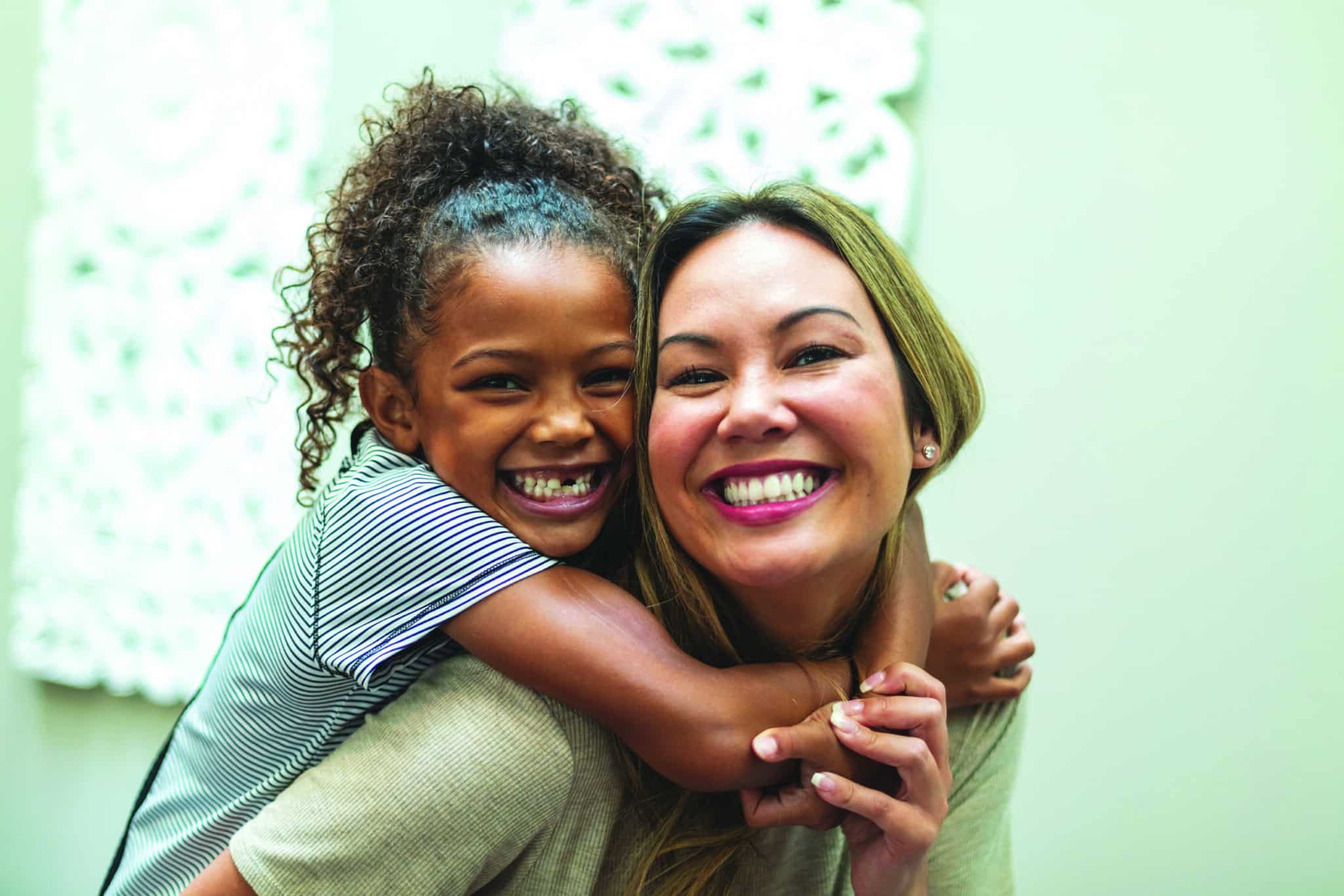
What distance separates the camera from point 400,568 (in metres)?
1.31

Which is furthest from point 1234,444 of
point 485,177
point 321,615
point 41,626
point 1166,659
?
point 41,626

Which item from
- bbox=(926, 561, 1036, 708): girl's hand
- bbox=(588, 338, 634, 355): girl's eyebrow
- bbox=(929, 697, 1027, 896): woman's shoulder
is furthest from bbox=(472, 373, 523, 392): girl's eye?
bbox=(929, 697, 1027, 896): woman's shoulder

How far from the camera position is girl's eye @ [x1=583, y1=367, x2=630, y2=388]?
146 cm

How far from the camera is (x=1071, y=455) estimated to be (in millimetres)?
2424

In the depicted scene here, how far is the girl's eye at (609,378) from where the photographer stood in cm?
146

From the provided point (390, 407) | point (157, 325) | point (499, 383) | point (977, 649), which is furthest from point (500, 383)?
point (157, 325)

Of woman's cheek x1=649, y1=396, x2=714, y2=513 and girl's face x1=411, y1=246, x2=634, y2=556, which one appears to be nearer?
woman's cheek x1=649, y1=396, x2=714, y2=513

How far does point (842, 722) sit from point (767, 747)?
9cm

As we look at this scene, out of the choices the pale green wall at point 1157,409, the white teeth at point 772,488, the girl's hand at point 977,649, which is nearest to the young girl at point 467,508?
the girl's hand at point 977,649

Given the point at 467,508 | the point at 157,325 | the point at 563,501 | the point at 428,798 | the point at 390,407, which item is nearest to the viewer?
the point at 428,798

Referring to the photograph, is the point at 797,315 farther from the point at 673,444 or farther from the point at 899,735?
the point at 899,735

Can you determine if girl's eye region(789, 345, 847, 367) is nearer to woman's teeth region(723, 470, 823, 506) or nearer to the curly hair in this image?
woman's teeth region(723, 470, 823, 506)

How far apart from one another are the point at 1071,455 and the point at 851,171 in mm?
783

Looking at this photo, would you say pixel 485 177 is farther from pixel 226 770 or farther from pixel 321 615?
pixel 226 770
